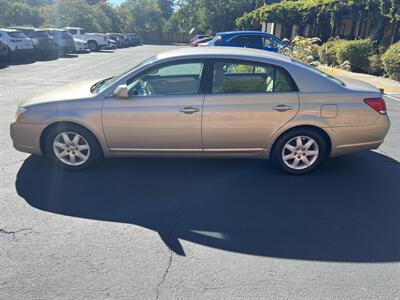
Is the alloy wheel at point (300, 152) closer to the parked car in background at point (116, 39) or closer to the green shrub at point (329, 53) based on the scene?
the green shrub at point (329, 53)

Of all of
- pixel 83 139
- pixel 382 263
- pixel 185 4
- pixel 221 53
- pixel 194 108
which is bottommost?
pixel 382 263

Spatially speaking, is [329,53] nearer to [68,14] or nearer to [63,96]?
[63,96]

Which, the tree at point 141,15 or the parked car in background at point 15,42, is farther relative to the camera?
the tree at point 141,15

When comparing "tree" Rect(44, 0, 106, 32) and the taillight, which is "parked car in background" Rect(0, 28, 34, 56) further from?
"tree" Rect(44, 0, 106, 32)

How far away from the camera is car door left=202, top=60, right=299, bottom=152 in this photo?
13.3ft

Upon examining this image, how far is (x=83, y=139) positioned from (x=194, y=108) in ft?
4.79

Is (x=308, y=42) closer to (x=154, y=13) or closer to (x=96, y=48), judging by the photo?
(x=96, y=48)

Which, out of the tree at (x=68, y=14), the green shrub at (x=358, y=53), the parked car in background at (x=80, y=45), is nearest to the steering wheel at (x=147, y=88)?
the green shrub at (x=358, y=53)

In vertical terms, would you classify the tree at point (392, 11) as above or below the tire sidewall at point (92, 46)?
above

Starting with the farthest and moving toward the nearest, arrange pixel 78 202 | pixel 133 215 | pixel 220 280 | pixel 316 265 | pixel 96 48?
pixel 96 48, pixel 78 202, pixel 133 215, pixel 316 265, pixel 220 280

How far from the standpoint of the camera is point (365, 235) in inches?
A: 126

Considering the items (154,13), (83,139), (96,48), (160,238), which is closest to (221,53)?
(83,139)

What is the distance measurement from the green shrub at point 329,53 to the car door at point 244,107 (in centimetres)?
1490

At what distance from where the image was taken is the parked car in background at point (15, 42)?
16422mm
